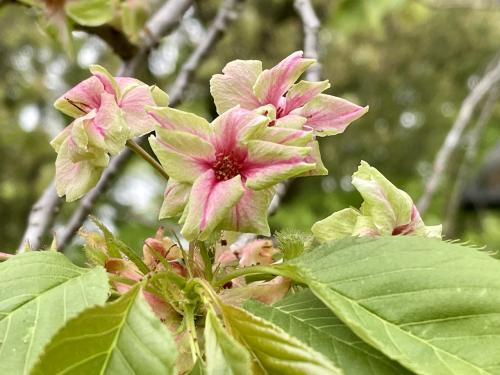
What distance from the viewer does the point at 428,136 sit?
720cm

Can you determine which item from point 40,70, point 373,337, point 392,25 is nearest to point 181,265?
point 373,337

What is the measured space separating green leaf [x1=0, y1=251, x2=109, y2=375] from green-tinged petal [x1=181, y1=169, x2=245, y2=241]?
6cm

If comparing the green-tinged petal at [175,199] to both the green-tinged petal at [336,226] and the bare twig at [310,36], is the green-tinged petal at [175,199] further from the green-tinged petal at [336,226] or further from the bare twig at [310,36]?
the bare twig at [310,36]

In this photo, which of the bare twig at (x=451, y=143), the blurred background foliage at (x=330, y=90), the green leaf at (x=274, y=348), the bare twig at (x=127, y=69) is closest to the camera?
the green leaf at (x=274, y=348)

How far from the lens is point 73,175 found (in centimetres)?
53

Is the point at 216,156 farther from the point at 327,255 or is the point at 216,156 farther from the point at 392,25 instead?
the point at 392,25

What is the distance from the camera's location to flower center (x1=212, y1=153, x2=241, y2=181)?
0.49 meters

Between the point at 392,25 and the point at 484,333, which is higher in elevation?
the point at 484,333

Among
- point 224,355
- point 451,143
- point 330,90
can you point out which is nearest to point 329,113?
point 224,355

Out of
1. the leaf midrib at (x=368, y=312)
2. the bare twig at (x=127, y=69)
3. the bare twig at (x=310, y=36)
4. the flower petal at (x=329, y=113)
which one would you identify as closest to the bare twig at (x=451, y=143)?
the bare twig at (x=310, y=36)

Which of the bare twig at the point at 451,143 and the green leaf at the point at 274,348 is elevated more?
the green leaf at the point at 274,348

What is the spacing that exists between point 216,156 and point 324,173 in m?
0.08

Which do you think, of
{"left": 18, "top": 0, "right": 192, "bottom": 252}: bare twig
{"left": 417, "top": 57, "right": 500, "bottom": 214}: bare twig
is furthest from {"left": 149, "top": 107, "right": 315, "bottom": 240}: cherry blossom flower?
{"left": 417, "top": 57, "right": 500, "bottom": 214}: bare twig

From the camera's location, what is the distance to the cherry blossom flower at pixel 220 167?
47cm
